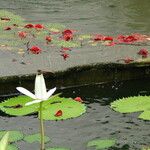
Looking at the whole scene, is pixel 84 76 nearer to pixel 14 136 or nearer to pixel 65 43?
pixel 65 43

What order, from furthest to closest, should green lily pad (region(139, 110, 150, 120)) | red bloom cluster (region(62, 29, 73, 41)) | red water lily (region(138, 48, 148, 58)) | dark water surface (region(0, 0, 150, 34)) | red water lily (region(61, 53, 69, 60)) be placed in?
dark water surface (region(0, 0, 150, 34)) < red bloom cluster (region(62, 29, 73, 41)) < red water lily (region(138, 48, 148, 58)) < red water lily (region(61, 53, 69, 60)) < green lily pad (region(139, 110, 150, 120))

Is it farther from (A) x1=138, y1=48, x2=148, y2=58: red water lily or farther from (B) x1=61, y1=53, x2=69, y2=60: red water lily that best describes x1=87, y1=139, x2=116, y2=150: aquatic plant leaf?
(A) x1=138, y1=48, x2=148, y2=58: red water lily

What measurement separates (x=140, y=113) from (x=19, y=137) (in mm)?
1405

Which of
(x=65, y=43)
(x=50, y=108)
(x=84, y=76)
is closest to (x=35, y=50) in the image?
(x=65, y=43)

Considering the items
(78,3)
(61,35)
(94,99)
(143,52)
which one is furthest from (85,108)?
(78,3)

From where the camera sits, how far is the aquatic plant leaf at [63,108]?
4.70m

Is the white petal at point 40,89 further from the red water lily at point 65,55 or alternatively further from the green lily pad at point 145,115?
the red water lily at point 65,55

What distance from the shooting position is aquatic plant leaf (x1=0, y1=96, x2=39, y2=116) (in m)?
4.81

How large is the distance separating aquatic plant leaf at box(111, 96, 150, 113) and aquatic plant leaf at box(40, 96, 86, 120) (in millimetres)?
354

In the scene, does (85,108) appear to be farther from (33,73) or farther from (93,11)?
(93,11)

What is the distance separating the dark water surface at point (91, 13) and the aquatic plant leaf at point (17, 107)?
9.50ft

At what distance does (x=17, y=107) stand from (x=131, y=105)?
1.20 m

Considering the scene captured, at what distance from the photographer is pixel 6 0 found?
33.0 feet

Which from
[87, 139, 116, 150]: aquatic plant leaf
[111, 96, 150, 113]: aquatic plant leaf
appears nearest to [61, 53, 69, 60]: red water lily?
[111, 96, 150, 113]: aquatic plant leaf
